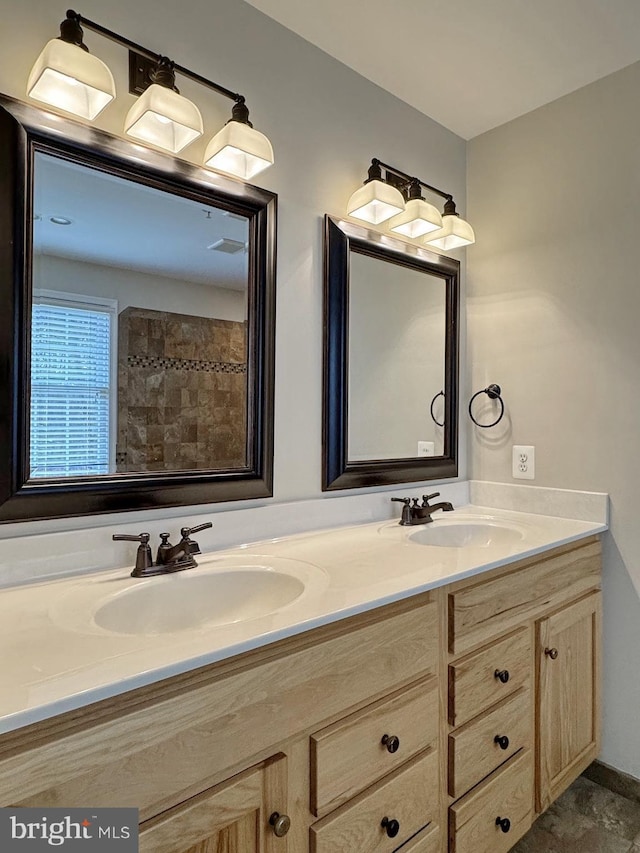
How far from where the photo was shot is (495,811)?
1422mm

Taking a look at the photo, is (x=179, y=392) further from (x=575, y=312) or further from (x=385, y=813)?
(x=575, y=312)

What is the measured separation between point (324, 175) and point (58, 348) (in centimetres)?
102

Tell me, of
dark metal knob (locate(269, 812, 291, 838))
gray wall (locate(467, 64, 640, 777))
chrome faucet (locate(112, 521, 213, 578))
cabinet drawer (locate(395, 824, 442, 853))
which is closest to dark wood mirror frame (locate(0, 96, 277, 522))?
chrome faucet (locate(112, 521, 213, 578))

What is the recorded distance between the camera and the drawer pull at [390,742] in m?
1.13

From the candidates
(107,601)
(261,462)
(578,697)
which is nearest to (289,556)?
(261,462)

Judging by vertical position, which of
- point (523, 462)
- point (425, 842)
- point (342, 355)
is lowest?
point (425, 842)

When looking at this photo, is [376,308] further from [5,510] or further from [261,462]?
[5,510]

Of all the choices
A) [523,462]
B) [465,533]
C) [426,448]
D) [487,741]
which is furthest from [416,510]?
[487,741]

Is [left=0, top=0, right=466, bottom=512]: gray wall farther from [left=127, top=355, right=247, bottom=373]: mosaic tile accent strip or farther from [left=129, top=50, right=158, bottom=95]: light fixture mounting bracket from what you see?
[left=127, top=355, right=247, bottom=373]: mosaic tile accent strip

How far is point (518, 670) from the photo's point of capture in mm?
1499

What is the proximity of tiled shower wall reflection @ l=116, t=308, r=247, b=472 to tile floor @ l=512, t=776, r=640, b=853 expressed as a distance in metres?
1.46

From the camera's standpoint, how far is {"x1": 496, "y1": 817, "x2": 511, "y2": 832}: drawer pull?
1433mm

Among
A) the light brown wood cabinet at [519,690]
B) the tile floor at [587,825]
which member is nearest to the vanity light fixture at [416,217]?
the light brown wood cabinet at [519,690]
